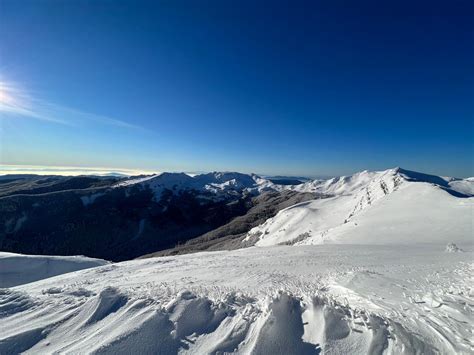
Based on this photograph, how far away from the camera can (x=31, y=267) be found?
788 inches

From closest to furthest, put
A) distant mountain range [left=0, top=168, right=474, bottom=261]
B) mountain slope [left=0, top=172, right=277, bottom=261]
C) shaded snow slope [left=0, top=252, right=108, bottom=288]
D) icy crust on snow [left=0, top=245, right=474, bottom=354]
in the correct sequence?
icy crust on snow [left=0, top=245, right=474, bottom=354] → shaded snow slope [left=0, top=252, right=108, bottom=288] → distant mountain range [left=0, top=168, right=474, bottom=261] → mountain slope [left=0, top=172, right=277, bottom=261]

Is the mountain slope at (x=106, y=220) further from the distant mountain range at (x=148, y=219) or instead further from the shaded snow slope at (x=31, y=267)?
the shaded snow slope at (x=31, y=267)

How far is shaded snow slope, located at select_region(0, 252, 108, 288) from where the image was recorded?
18.8 metres

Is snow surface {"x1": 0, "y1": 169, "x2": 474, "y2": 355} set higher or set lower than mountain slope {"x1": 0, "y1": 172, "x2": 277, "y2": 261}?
higher

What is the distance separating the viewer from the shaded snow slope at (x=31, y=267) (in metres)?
18.8

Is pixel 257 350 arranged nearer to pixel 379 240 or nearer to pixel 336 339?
pixel 336 339

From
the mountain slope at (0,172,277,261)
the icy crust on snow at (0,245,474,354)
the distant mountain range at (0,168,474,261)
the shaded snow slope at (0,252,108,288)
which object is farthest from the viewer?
the mountain slope at (0,172,277,261)

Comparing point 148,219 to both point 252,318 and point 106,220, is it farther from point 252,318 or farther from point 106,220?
point 252,318

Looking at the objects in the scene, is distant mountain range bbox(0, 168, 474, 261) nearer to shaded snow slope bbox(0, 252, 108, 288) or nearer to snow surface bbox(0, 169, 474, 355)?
shaded snow slope bbox(0, 252, 108, 288)

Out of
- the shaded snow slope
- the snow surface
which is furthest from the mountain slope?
the snow surface

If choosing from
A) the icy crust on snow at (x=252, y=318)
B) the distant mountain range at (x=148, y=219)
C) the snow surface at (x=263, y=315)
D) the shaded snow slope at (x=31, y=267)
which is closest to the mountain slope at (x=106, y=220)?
the distant mountain range at (x=148, y=219)

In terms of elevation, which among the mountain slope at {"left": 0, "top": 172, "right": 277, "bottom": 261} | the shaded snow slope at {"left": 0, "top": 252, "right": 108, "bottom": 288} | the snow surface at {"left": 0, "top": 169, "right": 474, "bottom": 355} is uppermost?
the snow surface at {"left": 0, "top": 169, "right": 474, "bottom": 355}

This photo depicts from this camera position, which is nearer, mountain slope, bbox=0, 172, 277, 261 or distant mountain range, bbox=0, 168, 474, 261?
distant mountain range, bbox=0, 168, 474, 261

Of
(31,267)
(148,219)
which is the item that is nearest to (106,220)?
(148,219)
